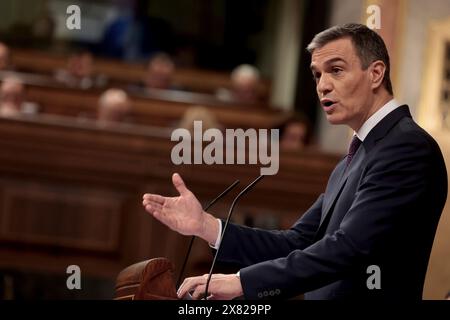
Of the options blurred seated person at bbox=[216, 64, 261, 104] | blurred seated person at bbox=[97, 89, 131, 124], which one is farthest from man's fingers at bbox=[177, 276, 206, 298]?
blurred seated person at bbox=[216, 64, 261, 104]

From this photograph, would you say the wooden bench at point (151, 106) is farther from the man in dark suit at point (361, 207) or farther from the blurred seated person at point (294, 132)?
the man in dark suit at point (361, 207)

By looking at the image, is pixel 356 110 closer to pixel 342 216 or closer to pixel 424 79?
pixel 342 216

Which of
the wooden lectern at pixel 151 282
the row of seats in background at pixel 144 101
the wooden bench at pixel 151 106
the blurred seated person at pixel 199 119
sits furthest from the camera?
the wooden bench at pixel 151 106

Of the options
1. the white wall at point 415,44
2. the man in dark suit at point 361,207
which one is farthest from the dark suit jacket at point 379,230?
the white wall at point 415,44

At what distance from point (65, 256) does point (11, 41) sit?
6.19m

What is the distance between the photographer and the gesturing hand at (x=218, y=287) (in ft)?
7.36

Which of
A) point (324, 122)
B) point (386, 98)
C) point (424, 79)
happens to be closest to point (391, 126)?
point (386, 98)

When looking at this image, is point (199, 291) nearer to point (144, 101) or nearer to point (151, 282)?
point (151, 282)

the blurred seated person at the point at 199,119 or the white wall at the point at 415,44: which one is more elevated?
the white wall at the point at 415,44

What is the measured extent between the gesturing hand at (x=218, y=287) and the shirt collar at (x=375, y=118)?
50cm

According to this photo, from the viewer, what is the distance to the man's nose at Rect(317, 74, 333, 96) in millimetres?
2381

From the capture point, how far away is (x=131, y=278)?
223cm

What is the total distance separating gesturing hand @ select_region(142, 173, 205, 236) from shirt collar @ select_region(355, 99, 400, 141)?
463 millimetres

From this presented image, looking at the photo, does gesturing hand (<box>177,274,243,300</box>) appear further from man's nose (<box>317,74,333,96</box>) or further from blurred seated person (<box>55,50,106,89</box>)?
blurred seated person (<box>55,50,106,89</box>)
